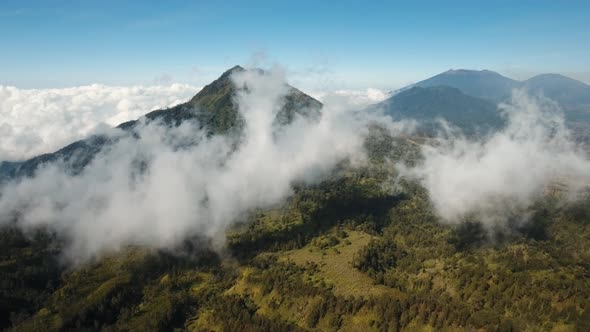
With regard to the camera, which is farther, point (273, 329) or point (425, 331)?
point (273, 329)

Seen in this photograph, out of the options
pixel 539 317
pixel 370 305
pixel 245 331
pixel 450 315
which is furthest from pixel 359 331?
pixel 539 317

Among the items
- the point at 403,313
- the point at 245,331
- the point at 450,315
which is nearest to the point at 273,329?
the point at 245,331

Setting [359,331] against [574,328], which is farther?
[359,331]

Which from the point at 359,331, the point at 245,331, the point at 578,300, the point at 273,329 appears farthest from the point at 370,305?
the point at 578,300

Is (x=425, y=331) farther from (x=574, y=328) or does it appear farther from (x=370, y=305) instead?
(x=574, y=328)

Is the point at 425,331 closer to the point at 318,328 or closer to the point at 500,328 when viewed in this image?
the point at 500,328

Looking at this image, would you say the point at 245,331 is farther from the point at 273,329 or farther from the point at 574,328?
the point at 574,328
